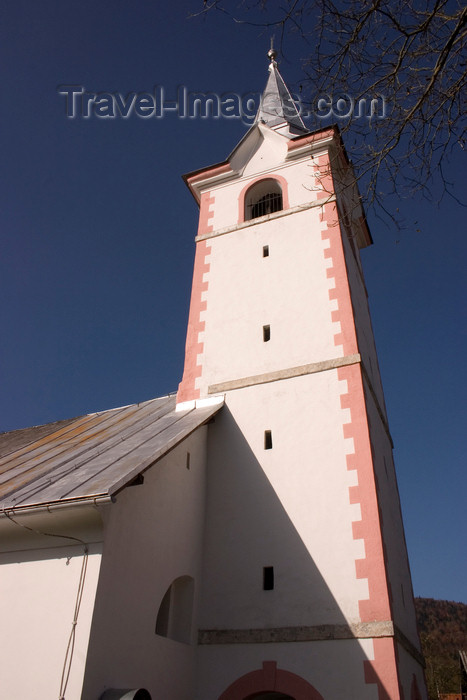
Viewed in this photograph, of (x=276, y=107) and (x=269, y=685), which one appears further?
(x=276, y=107)

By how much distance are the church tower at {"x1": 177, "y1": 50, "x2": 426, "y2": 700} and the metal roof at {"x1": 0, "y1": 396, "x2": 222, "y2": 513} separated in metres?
1.19

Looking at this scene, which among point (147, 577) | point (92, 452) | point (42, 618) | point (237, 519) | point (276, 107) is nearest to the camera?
point (42, 618)

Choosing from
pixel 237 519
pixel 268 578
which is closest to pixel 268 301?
pixel 237 519

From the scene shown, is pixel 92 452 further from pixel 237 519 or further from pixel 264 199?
pixel 264 199

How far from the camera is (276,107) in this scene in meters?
19.4

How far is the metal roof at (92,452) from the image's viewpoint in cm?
716

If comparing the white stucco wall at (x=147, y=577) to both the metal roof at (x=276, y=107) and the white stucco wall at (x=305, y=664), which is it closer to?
the white stucco wall at (x=305, y=664)

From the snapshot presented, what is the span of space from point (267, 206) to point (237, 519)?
28.4 ft

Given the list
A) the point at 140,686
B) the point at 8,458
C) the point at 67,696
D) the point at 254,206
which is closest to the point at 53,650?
the point at 67,696

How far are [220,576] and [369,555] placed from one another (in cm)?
241

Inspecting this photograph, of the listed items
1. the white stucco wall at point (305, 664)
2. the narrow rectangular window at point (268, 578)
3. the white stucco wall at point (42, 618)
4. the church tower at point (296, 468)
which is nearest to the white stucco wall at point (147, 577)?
the white stucco wall at point (42, 618)

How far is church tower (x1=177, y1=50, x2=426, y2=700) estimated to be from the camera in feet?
26.7

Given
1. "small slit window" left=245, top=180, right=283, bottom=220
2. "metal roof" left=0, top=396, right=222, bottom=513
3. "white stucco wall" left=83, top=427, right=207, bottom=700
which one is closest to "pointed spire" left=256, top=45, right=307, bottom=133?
"small slit window" left=245, top=180, right=283, bottom=220

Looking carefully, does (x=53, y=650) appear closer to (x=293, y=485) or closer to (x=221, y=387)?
(x=293, y=485)
